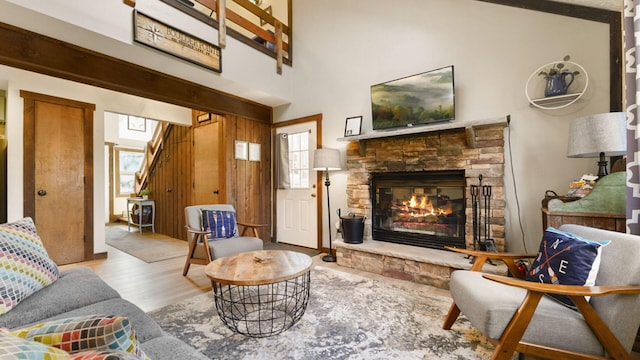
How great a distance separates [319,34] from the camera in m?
4.23

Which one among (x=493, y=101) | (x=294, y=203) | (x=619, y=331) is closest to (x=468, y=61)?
(x=493, y=101)

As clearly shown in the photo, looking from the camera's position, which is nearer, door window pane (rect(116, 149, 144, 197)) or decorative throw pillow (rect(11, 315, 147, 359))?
decorative throw pillow (rect(11, 315, 147, 359))

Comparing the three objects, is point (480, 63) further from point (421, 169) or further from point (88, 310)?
point (88, 310)

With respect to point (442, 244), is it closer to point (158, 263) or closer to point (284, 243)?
point (284, 243)

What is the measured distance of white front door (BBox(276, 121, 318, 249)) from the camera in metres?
4.29

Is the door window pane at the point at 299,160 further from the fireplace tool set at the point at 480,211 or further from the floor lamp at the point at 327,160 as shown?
the fireplace tool set at the point at 480,211

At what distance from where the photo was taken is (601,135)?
6.17 ft

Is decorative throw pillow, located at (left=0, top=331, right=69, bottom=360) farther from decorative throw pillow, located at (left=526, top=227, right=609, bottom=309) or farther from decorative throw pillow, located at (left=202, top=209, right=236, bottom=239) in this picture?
decorative throw pillow, located at (left=202, top=209, right=236, bottom=239)

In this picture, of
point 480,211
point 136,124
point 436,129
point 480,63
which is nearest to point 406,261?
point 480,211

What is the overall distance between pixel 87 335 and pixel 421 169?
320cm

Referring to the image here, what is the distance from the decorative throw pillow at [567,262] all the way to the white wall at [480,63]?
1.30 m

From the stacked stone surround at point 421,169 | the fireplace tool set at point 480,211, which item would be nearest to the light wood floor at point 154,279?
the stacked stone surround at point 421,169

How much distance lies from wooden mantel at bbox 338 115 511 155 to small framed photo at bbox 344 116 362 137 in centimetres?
16

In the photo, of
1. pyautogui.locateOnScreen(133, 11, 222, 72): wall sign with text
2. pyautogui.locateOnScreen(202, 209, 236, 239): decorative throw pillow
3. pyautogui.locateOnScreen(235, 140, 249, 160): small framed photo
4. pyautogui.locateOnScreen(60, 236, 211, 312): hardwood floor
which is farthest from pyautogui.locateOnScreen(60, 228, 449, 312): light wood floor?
pyautogui.locateOnScreen(133, 11, 222, 72): wall sign with text
